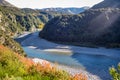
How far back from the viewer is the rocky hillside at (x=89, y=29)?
8744 cm

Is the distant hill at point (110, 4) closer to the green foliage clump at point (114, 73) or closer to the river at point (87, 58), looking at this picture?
the river at point (87, 58)

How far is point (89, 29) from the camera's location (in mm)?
96750

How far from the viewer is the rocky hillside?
8744 centimetres

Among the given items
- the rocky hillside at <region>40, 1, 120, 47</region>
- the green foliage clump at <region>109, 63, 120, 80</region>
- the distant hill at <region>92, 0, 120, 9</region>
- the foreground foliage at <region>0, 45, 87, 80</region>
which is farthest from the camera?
the distant hill at <region>92, 0, 120, 9</region>

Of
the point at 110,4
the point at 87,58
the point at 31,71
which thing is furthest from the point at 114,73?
the point at 110,4

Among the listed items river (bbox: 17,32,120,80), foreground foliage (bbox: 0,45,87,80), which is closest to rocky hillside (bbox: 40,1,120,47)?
river (bbox: 17,32,120,80)

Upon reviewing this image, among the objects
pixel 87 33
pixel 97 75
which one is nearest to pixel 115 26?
pixel 87 33

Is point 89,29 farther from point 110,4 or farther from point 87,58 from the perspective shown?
point 110,4

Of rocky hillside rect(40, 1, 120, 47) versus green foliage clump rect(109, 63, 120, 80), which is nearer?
green foliage clump rect(109, 63, 120, 80)

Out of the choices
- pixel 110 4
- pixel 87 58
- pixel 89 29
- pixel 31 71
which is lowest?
pixel 89 29

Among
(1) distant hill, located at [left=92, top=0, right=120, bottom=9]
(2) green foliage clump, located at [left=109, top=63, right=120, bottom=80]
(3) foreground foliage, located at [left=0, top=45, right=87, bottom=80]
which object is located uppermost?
(2) green foliage clump, located at [left=109, top=63, right=120, bottom=80]

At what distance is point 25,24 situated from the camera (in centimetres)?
15875

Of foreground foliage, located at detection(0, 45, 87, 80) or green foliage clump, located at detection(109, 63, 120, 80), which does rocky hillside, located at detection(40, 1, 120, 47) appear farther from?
green foliage clump, located at detection(109, 63, 120, 80)

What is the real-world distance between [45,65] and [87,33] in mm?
82956
